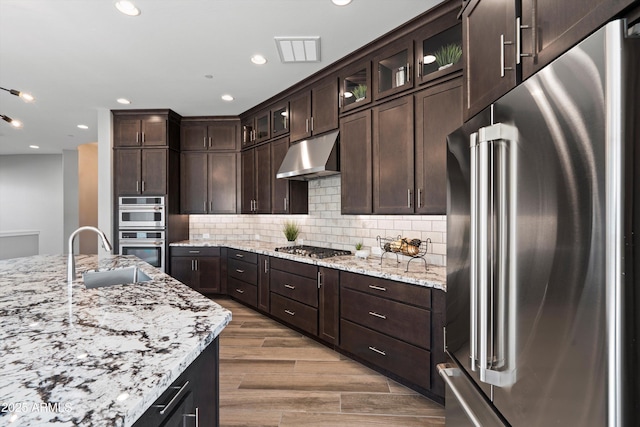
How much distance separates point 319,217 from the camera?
13.3 ft

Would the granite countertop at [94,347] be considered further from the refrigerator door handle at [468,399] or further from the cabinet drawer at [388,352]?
the cabinet drawer at [388,352]

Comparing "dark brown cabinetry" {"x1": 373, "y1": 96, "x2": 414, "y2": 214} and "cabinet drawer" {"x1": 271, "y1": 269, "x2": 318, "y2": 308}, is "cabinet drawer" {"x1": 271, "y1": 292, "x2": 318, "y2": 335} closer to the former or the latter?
"cabinet drawer" {"x1": 271, "y1": 269, "x2": 318, "y2": 308}

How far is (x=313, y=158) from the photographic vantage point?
3404 mm

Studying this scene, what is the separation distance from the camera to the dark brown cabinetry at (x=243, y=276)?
4141 millimetres

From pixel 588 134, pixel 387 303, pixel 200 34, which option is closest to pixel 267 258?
pixel 387 303

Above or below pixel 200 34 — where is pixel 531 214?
below

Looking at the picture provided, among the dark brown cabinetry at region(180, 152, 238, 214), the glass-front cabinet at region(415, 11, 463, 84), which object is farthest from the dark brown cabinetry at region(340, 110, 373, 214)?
the dark brown cabinetry at region(180, 152, 238, 214)

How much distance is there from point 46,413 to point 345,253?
9.75 ft

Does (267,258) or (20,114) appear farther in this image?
(20,114)

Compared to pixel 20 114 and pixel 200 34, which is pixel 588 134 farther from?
pixel 20 114

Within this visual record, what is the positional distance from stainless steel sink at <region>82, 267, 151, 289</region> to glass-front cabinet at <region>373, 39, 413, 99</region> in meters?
2.39

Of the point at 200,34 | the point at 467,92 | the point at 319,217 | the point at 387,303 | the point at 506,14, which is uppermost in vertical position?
the point at 200,34

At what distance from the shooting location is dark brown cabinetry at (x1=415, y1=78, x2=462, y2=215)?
2.35 m

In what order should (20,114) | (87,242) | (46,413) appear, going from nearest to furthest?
(46,413) < (20,114) < (87,242)
